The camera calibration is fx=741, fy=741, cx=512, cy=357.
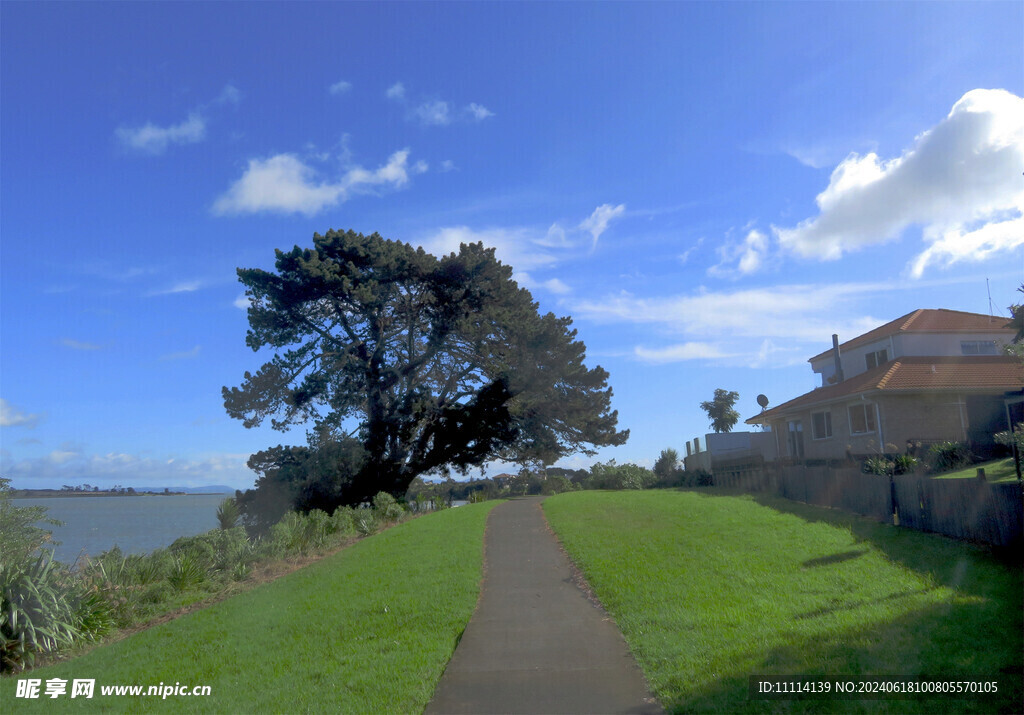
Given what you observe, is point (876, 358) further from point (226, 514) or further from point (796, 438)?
point (226, 514)

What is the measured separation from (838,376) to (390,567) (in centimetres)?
2509

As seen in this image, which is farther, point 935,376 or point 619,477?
point 619,477

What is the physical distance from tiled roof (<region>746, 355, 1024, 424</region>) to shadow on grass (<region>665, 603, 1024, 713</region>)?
748 inches

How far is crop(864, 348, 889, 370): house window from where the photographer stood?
29422 millimetres

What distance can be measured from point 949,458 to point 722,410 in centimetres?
3452

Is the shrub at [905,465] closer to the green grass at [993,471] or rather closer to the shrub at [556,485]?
the green grass at [993,471]

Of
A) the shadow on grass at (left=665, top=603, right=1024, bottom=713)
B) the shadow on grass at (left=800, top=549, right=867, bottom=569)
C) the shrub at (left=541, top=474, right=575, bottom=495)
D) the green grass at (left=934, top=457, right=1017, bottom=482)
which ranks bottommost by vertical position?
the shadow on grass at (left=665, top=603, right=1024, bottom=713)

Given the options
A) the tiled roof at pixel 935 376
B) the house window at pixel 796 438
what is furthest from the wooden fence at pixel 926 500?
the house window at pixel 796 438

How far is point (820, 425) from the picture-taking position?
99.1 feet

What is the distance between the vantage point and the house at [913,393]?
24.5 metres

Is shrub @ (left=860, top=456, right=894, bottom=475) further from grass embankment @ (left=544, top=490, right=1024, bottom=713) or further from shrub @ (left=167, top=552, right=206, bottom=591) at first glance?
shrub @ (left=167, top=552, right=206, bottom=591)

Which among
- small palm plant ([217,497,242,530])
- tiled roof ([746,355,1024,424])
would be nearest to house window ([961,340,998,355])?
tiled roof ([746,355,1024,424])

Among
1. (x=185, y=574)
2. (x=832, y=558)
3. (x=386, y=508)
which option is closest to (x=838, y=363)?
(x=386, y=508)

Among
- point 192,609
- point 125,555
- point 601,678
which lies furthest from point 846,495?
point 125,555
